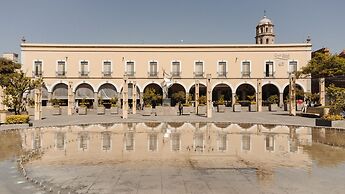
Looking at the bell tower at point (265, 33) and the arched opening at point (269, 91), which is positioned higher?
the bell tower at point (265, 33)

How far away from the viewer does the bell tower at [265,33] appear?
5497 centimetres

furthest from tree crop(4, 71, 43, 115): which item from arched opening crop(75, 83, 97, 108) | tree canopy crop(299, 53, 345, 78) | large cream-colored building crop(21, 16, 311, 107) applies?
tree canopy crop(299, 53, 345, 78)

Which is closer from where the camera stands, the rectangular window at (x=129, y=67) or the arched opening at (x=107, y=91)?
the rectangular window at (x=129, y=67)

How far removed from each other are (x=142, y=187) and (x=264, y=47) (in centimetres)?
4038

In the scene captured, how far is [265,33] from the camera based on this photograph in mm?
55406

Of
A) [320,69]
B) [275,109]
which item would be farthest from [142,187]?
[275,109]

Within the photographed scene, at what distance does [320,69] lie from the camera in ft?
100

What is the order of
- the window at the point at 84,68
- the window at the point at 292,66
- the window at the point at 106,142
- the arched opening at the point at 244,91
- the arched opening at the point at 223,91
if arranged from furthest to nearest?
the arched opening at the point at 244,91
the arched opening at the point at 223,91
the window at the point at 292,66
the window at the point at 84,68
the window at the point at 106,142

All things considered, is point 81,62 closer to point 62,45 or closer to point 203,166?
point 62,45

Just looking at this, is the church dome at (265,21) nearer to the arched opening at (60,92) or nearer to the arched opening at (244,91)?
the arched opening at (244,91)

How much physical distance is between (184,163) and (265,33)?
50.9 m

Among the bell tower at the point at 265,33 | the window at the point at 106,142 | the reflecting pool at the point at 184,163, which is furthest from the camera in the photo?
the bell tower at the point at 265,33

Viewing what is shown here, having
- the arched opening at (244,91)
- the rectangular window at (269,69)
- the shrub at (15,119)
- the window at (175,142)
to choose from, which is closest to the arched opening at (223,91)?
the arched opening at (244,91)

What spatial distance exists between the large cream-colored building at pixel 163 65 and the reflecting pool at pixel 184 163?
29.6m
